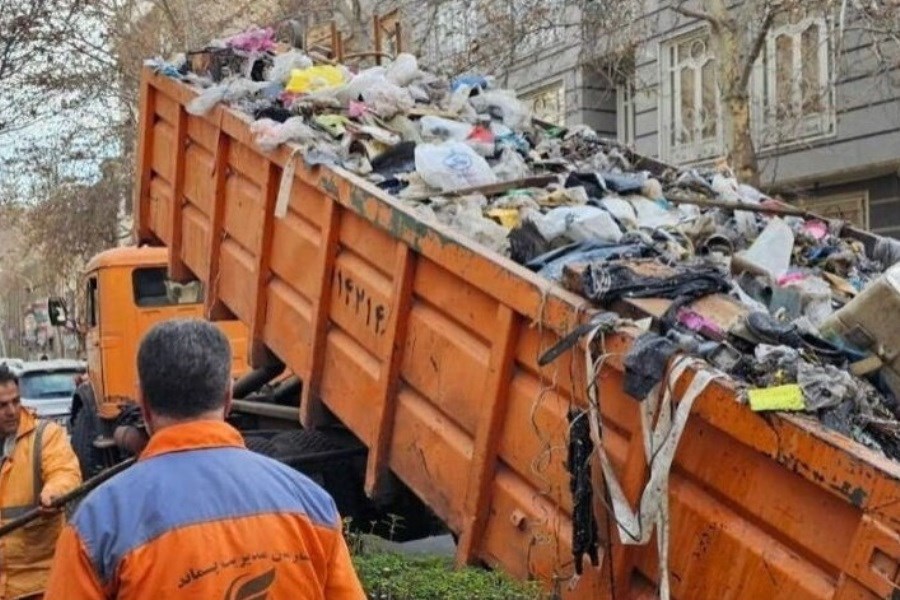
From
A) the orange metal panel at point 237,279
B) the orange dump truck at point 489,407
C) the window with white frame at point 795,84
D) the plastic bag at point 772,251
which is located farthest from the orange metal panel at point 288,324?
the window with white frame at point 795,84

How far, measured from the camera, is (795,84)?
13586 mm

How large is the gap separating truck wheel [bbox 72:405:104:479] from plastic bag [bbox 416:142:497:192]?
4191mm

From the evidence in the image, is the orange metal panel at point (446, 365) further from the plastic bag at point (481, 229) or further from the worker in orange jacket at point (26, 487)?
the worker in orange jacket at point (26, 487)

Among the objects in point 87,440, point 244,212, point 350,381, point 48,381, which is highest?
point 244,212

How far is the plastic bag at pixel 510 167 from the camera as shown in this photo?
14.9 ft

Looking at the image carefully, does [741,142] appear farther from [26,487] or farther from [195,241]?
[26,487]

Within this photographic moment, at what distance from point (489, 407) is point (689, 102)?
12.8 metres

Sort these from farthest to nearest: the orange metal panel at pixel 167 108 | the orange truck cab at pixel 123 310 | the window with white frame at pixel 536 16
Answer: the window with white frame at pixel 536 16 → the orange truck cab at pixel 123 310 → the orange metal panel at pixel 167 108

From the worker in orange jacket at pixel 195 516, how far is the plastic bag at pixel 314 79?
141 inches

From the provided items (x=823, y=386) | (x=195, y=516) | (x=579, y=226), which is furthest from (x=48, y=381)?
(x=195, y=516)

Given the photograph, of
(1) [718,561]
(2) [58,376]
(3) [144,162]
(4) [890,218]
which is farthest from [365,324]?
(2) [58,376]

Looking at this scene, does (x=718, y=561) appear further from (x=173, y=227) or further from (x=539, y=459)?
(x=173, y=227)

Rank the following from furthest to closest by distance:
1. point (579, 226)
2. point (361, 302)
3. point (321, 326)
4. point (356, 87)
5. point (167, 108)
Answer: point (167, 108) → point (356, 87) → point (321, 326) → point (361, 302) → point (579, 226)

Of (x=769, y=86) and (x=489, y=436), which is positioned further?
(x=769, y=86)
